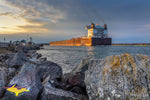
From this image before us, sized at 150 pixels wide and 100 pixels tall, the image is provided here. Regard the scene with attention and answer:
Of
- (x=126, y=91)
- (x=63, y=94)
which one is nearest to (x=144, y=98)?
(x=126, y=91)

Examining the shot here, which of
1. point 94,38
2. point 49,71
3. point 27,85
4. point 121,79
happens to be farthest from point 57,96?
point 94,38

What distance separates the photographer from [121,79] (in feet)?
9.66

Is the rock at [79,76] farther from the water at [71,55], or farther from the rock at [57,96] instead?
the water at [71,55]

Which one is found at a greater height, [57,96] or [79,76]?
[79,76]

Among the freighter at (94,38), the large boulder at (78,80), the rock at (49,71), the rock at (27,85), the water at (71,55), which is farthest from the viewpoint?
the freighter at (94,38)

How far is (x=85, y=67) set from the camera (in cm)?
499

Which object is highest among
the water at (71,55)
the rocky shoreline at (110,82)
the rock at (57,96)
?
the rocky shoreline at (110,82)

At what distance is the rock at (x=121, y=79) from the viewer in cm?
282

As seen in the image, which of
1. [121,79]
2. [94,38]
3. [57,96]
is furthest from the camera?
[94,38]

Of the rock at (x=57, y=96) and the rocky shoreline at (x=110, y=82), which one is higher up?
the rocky shoreline at (x=110, y=82)

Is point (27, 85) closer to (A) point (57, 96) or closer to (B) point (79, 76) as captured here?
(A) point (57, 96)

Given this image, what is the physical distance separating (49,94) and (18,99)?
32.2 inches

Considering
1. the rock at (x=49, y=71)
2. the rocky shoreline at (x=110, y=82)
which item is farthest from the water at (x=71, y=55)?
the rocky shoreline at (x=110, y=82)

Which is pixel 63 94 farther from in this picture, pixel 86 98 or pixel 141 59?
pixel 141 59
